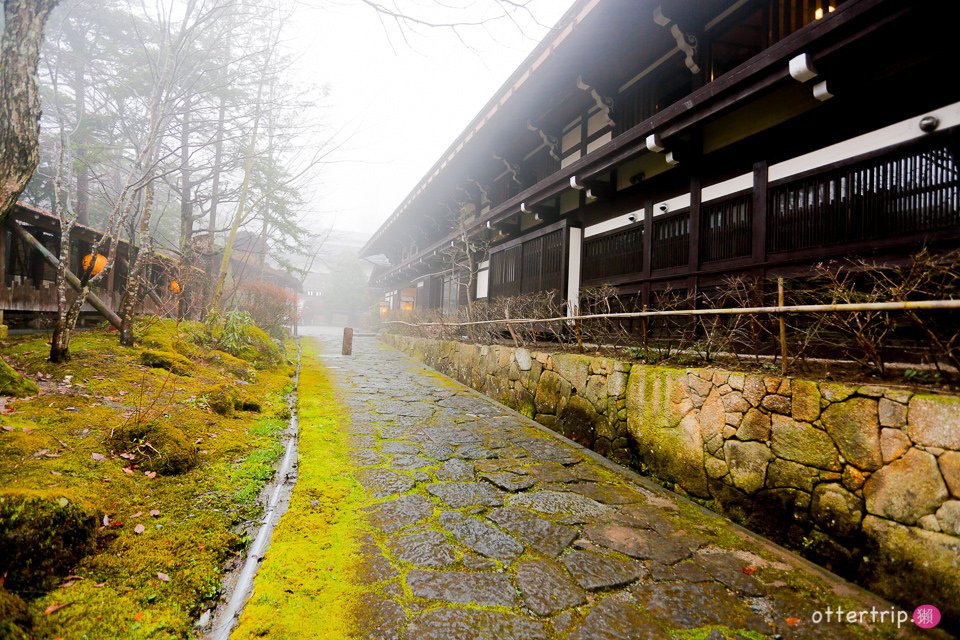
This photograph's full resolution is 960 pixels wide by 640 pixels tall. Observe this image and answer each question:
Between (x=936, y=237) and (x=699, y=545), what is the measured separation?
3.91 m

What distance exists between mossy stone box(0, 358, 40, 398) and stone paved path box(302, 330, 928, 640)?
3.29m

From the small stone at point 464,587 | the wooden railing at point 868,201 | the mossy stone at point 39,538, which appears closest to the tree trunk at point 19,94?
the mossy stone at point 39,538

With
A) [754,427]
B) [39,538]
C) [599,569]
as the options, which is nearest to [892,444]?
[754,427]

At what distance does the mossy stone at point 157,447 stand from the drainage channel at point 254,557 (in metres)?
0.78

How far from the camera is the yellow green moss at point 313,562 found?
2119 millimetres

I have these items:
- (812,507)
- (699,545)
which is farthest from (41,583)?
(812,507)

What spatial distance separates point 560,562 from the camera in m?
2.93

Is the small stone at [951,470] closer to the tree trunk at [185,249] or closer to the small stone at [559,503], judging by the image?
the small stone at [559,503]

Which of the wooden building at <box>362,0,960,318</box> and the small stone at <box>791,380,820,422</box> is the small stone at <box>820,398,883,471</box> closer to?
the small stone at <box>791,380,820,422</box>

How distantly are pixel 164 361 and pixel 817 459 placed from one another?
8313mm

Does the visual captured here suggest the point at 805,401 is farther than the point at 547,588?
Yes

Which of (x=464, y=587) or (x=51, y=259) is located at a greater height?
(x=51, y=259)

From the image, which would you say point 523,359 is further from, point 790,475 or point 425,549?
point 425,549

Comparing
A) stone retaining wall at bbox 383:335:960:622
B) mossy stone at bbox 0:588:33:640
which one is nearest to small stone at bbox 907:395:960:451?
stone retaining wall at bbox 383:335:960:622
